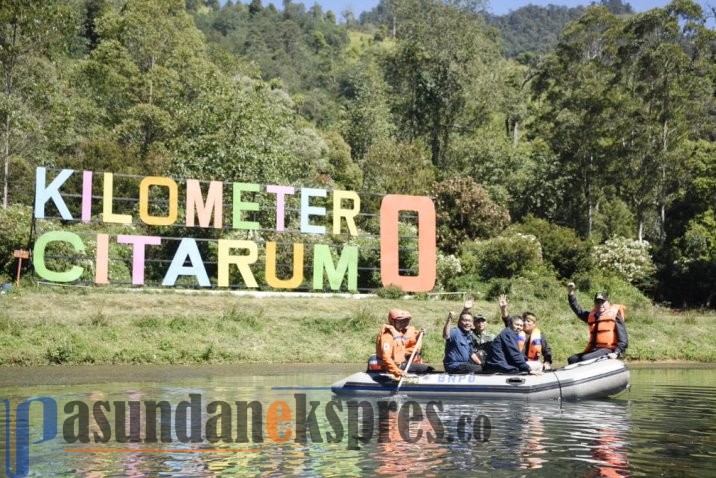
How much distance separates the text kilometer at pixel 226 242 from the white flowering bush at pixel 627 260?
12.4 meters

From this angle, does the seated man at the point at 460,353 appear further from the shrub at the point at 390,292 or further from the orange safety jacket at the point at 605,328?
the shrub at the point at 390,292

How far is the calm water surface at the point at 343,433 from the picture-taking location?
42.7ft

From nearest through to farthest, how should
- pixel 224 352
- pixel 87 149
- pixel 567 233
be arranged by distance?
1. pixel 224 352
2. pixel 567 233
3. pixel 87 149

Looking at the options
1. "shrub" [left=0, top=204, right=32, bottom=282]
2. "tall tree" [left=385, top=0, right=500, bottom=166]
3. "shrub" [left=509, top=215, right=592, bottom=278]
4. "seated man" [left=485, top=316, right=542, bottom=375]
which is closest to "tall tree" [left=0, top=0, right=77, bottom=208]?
"shrub" [left=0, top=204, right=32, bottom=282]

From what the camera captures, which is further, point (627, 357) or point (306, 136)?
point (306, 136)

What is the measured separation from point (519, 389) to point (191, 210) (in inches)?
785

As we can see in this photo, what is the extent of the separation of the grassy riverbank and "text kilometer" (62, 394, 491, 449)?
30.2 ft

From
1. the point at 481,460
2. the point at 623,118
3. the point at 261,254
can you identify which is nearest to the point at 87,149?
the point at 261,254

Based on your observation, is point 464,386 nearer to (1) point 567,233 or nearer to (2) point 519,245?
(2) point 519,245

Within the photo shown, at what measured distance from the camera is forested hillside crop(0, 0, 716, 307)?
4709cm

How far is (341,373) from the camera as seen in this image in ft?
90.4

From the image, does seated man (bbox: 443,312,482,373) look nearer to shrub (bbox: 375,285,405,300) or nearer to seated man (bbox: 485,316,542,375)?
seated man (bbox: 485,316,542,375)

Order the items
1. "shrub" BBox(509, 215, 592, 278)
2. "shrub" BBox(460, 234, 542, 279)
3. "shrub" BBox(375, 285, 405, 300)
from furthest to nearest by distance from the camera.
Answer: "shrub" BBox(509, 215, 592, 278) → "shrub" BBox(460, 234, 542, 279) → "shrub" BBox(375, 285, 405, 300)

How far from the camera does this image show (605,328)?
888 inches
